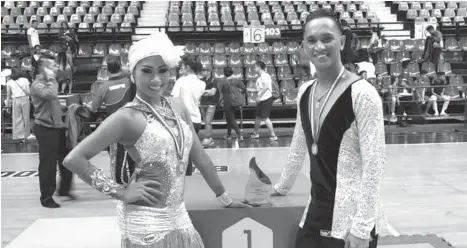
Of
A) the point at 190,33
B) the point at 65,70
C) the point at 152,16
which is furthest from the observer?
the point at 152,16

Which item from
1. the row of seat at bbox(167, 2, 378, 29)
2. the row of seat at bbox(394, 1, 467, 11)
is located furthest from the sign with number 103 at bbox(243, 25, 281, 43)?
the row of seat at bbox(394, 1, 467, 11)

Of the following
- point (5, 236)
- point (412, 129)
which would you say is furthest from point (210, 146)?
point (5, 236)

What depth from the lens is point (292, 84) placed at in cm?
1352

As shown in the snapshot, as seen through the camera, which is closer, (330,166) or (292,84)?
(330,166)

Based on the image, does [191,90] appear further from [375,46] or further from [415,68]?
[415,68]

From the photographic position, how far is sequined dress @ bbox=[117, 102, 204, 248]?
2193mm

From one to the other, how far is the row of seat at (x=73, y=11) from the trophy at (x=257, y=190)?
1445 cm

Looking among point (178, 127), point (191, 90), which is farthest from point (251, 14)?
point (178, 127)

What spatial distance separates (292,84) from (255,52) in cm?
167

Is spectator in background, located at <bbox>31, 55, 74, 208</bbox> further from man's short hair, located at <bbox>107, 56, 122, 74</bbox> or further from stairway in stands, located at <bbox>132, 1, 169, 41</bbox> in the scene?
stairway in stands, located at <bbox>132, 1, 169, 41</bbox>

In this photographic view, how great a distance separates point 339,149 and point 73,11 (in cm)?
1619

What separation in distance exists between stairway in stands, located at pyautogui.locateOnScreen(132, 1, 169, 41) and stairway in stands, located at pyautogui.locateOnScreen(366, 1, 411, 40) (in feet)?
20.2

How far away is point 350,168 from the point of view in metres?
2.17

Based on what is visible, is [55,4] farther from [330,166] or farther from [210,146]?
[330,166]
